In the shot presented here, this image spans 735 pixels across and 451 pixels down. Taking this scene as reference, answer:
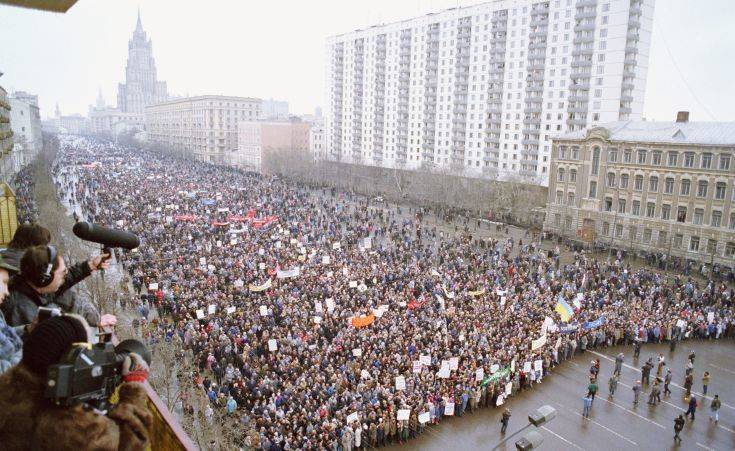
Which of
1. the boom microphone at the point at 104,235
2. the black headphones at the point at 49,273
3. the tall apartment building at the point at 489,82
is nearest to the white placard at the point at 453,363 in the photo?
the boom microphone at the point at 104,235

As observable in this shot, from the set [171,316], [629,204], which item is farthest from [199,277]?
[629,204]

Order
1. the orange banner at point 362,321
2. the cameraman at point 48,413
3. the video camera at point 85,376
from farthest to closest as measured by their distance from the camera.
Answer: the orange banner at point 362,321, the cameraman at point 48,413, the video camera at point 85,376

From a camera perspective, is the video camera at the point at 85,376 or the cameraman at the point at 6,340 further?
the cameraman at the point at 6,340

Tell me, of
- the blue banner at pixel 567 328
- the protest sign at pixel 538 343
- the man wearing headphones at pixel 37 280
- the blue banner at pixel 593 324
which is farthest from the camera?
the blue banner at pixel 593 324

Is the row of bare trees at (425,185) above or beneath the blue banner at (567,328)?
above

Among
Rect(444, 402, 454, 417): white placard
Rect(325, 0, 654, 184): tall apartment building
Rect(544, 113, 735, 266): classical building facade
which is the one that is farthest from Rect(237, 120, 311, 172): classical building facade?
Rect(444, 402, 454, 417): white placard

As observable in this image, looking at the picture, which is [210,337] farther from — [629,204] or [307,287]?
[629,204]

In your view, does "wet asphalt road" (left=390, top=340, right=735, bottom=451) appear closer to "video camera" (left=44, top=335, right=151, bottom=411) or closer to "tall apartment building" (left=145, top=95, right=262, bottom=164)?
"video camera" (left=44, top=335, right=151, bottom=411)

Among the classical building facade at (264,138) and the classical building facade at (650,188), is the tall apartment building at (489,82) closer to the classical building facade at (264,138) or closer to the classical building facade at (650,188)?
the classical building facade at (264,138)
